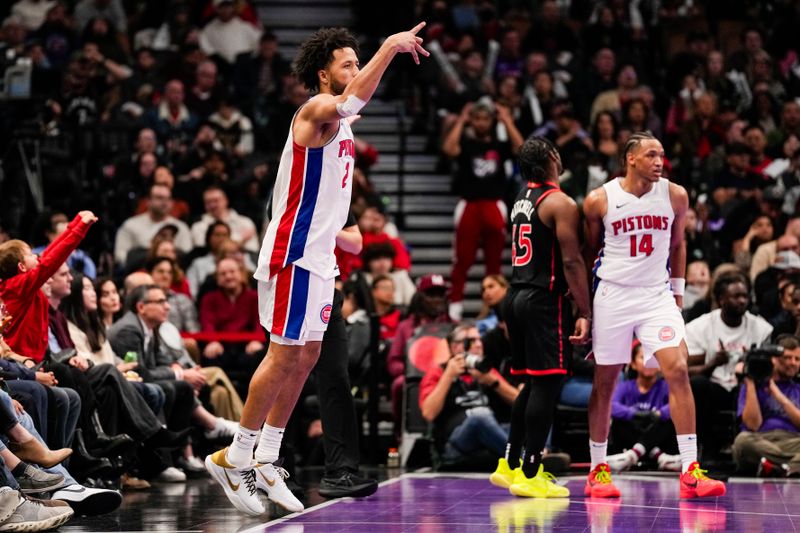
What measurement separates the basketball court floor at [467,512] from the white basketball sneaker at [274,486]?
0.07m

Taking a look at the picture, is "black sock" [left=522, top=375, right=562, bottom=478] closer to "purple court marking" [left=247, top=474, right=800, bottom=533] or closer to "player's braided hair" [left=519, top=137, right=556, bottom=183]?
"purple court marking" [left=247, top=474, right=800, bottom=533]

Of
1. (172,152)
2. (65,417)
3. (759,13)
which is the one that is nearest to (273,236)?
(65,417)

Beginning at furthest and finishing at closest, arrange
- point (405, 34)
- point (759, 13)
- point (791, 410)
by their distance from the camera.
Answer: point (759, 13) < point (791, 410) < point (405, 34)

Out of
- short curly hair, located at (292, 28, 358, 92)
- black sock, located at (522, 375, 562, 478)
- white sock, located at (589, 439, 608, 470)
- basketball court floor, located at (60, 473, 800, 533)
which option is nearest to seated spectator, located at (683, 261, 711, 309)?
basketball court floor, located at (60, 473, 800, 533)

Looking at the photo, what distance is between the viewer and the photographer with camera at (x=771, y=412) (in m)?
9.18

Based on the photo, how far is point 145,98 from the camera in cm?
1578

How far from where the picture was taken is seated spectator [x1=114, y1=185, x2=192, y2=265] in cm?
1253

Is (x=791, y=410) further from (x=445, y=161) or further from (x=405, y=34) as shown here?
(x=445, y=161)

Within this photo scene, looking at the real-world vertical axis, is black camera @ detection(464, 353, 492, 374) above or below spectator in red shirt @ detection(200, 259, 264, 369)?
→ below

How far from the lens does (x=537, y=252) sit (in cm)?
761

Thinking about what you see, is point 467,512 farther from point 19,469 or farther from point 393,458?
point 393,458

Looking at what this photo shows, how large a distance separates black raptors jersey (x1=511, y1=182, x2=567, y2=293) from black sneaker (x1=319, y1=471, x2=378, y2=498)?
1.48 m

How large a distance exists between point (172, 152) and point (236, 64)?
2.51 m

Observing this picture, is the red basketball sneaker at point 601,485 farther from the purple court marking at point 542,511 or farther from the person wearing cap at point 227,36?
the person wearing cap at point 227,36
